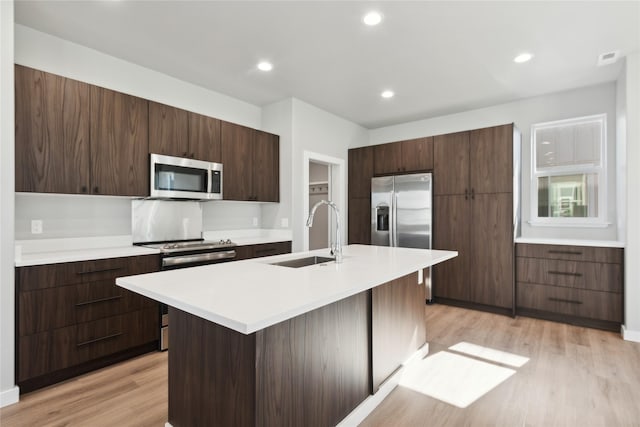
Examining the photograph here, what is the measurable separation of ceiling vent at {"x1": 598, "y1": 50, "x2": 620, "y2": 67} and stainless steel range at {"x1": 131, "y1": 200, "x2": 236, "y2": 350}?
13.2 ft

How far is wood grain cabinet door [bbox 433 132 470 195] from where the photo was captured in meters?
4.08

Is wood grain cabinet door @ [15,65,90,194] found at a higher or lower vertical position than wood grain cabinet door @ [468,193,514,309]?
higher

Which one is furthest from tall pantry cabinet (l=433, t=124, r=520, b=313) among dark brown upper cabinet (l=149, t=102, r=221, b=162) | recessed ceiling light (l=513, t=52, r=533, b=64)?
dark brown upper cabinet (l=149, t=102, r=221, b=162)

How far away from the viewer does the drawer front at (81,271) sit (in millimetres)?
2133

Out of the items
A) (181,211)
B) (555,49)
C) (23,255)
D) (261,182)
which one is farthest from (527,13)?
(23,255)

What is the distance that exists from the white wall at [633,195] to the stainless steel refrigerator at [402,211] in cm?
190

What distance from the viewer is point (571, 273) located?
11.4ft

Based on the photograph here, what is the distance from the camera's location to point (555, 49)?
2912mm

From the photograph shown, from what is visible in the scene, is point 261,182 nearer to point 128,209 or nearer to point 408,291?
point 128,209

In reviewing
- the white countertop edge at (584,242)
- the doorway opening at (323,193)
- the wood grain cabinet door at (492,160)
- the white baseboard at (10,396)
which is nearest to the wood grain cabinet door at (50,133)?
the white baseboard at (10,396)

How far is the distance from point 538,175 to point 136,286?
15.1 feet

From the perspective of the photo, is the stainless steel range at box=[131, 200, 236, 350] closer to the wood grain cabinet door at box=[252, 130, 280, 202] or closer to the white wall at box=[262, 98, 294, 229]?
the wood grain cabinet door at box=[252, 130, 280, 202]

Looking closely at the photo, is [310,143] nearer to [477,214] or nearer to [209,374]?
[477,214]

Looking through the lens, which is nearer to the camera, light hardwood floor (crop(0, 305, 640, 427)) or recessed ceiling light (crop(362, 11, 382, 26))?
light hardwood floor (crop(0, 305, 640, 427))
